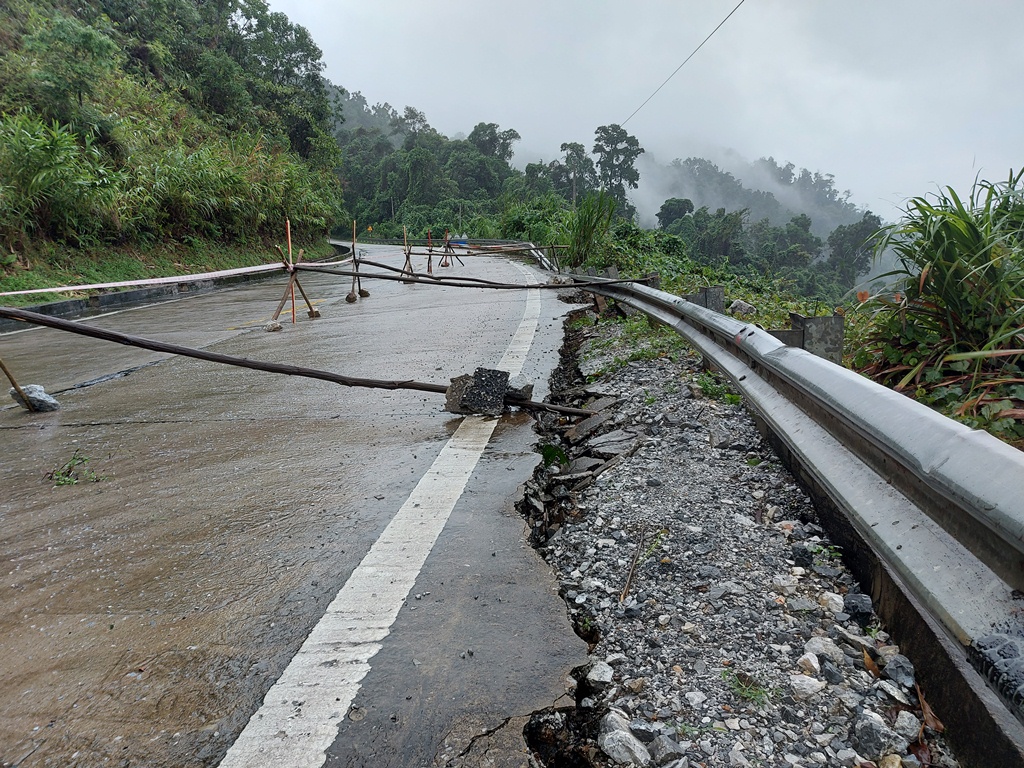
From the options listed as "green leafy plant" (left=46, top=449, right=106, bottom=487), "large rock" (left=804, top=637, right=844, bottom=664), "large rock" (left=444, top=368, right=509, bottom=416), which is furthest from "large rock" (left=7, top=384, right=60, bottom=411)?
"large rock" (left=804, top=637, right=844, bottom=664)

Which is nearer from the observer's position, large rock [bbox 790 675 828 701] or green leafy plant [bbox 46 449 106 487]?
large rock [bbox 790 675 828 701]

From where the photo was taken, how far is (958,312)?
2.95 m

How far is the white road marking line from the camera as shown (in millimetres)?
1374

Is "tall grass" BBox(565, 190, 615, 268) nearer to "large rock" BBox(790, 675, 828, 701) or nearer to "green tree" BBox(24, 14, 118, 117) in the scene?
"large rock" BBox(790, 675, 828, 701)

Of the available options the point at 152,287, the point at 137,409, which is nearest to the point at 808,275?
the point at 152,287

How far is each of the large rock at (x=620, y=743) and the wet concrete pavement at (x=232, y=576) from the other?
18 cm

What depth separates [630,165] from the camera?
68.4m

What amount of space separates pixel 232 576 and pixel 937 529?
1952 millimetres

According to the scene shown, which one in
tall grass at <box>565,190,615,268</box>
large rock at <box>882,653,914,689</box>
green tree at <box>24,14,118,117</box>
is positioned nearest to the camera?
large rock at <box>882,653,914,689</box>

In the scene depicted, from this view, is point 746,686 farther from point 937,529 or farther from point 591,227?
point 591,227

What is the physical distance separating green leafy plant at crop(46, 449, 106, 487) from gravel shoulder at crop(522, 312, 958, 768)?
2.10 meters

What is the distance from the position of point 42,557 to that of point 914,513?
271 centimetres

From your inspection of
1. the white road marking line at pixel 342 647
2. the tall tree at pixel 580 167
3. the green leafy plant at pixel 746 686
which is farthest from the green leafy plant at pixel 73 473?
the tall tree at pixel 580 167

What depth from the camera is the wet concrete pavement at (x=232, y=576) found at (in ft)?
4.82
